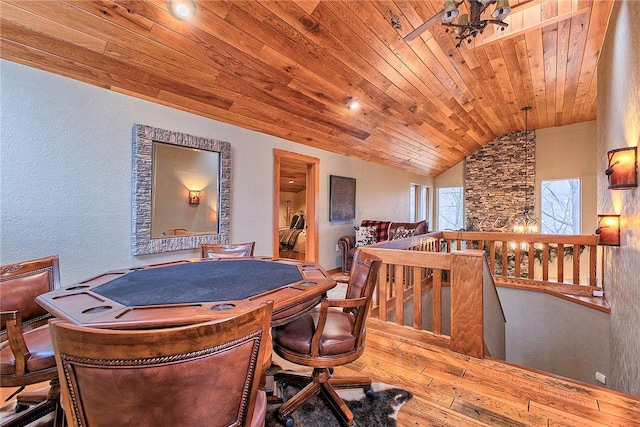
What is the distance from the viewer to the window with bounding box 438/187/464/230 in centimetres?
838

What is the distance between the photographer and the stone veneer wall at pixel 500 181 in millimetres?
7176

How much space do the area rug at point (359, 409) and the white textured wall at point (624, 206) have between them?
1706mm

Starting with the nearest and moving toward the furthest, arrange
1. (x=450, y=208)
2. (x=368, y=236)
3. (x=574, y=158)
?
(x=368, y=236) → (x=574, y=158) → (x=450, y=208)

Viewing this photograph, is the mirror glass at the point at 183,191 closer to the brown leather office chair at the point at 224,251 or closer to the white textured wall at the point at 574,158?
the brown leather office chair at the point at 224,251

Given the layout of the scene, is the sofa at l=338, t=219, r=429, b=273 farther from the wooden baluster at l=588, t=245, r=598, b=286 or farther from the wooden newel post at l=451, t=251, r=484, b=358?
the wooden newel post at l=451, t=251, r=484, b=358

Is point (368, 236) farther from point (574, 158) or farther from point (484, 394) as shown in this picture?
point (574, 158)

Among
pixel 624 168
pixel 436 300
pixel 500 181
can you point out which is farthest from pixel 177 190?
pixel 500 181

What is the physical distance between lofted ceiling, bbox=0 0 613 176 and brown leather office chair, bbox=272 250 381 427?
218 centimetres

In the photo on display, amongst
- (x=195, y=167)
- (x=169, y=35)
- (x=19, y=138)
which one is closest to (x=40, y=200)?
(x=19, y=138)

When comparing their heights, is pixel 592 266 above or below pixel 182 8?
below

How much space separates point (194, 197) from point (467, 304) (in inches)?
112

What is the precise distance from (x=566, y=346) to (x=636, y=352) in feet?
5.40

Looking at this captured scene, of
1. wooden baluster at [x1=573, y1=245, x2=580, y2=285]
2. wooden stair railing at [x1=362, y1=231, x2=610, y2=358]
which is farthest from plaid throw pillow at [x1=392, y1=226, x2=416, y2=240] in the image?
wooden baluster at [x1=573, y1=245, x2=580, y2=285]

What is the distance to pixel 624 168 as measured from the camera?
2.12 meters
